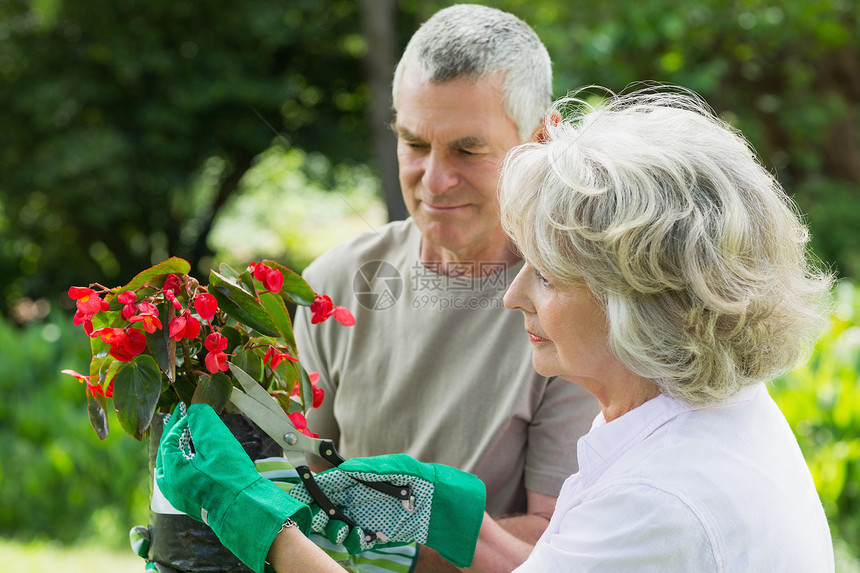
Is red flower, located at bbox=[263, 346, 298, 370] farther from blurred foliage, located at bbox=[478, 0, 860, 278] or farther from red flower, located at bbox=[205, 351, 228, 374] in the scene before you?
blurred foliage, located at bbox=[478, 0, 860, 278]

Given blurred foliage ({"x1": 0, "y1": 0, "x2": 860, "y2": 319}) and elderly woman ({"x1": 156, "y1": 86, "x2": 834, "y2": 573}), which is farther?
blurred foliage ({"x1": 0, "y1": 0, "x2": 860, "y2": 319})

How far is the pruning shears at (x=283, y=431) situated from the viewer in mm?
1278

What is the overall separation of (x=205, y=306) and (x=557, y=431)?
2.48ft

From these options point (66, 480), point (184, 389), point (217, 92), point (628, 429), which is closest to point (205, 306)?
point (184, 389)

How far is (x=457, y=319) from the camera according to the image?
5.83ft

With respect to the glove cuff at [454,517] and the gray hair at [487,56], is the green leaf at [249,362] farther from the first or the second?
the gray hair at [487,56]

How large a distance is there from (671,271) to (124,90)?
8.41 m

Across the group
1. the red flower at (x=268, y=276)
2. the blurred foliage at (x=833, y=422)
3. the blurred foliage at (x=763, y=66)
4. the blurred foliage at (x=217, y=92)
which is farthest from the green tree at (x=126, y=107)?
the red flower at (x=268, y=276)

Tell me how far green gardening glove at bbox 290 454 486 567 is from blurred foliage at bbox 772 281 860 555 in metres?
2.25

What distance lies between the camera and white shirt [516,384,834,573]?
39.2 inches

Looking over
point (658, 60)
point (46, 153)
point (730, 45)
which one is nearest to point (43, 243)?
point (46, 153)

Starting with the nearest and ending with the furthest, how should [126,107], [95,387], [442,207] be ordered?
[95,387]
[442,207]
[126,107]

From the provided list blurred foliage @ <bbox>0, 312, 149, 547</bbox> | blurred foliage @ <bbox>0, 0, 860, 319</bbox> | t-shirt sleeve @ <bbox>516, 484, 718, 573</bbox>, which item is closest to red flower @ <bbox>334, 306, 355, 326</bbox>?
t-shirt sleeve @ <bbox>516, 484, 718, 573</bbox>

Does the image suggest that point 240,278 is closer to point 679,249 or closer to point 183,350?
point 183,350
